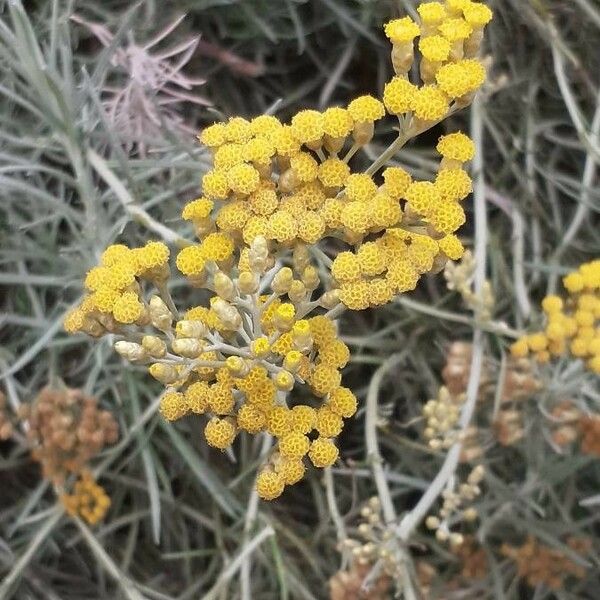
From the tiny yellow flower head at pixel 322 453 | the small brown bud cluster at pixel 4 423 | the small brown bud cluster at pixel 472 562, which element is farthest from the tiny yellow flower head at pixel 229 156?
the small brown bud cluster at pixel 472 562

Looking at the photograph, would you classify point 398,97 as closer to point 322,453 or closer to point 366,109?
point 366,109

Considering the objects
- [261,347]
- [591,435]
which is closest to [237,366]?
[261,347]

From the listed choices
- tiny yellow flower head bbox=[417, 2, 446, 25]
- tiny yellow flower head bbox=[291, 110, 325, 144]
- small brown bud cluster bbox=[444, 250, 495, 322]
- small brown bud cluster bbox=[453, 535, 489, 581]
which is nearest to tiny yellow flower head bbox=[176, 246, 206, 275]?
tiny yellow flower head bbox=[291, 110, 325, 144]

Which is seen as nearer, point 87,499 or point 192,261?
point 192,261

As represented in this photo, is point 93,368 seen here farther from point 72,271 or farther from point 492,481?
point 492,481

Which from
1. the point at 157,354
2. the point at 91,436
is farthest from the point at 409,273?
the point at 91,436

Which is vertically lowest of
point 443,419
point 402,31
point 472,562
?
point 472,562
